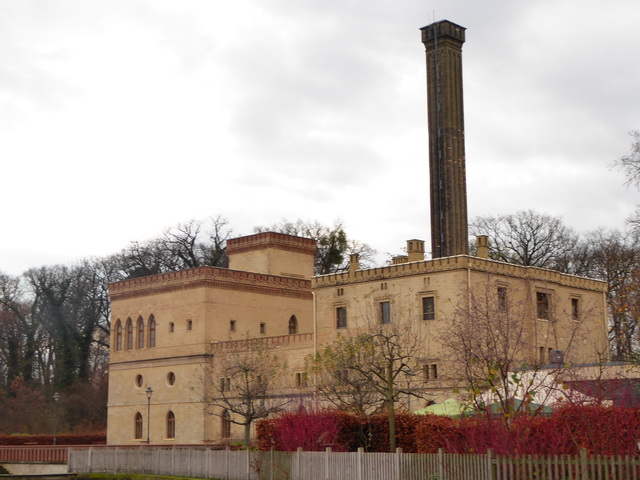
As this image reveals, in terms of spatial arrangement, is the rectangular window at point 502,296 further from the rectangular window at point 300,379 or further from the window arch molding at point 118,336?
the window arch molding at point 118,336

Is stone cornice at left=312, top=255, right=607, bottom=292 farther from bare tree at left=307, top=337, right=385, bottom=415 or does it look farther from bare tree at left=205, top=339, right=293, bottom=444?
bare tree at left=307, top=337, right=385, bottom=415

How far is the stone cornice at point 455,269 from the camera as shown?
43119 mm

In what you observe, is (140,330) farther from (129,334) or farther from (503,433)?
(503,433)

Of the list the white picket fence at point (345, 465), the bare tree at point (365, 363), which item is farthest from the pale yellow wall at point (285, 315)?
the white picket fence at point (345, 465)

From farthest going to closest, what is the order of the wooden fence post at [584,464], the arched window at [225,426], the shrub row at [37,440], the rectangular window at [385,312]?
the shrub row at [37,440]
the arched window at [225,426]
the rectangular window at [385,312]
the wooden fence post at [584,464]

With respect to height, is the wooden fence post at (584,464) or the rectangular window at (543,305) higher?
the rectangular window at (543,305)

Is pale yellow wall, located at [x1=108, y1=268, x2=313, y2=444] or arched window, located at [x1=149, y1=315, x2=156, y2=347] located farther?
arched window, located at [x1=149, y1=315, x2=156, y2=347]

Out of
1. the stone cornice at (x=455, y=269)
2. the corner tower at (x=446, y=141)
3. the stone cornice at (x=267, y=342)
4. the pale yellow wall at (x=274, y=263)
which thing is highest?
the corner tower at (x=446, y=141)

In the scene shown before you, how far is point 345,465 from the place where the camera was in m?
24.1

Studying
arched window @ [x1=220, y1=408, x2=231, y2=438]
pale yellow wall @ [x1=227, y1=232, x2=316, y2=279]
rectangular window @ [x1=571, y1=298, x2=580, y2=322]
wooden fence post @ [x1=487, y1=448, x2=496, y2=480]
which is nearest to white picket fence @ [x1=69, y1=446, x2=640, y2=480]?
wooden fence post @ [x1=487, y1=448, x2=496, y2=480]

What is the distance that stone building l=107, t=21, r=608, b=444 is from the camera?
143 ft

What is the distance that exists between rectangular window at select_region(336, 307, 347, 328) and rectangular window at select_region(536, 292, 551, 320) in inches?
371

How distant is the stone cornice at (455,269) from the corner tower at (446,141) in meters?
11.8

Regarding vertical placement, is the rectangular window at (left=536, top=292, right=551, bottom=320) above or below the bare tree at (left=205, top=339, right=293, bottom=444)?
above
